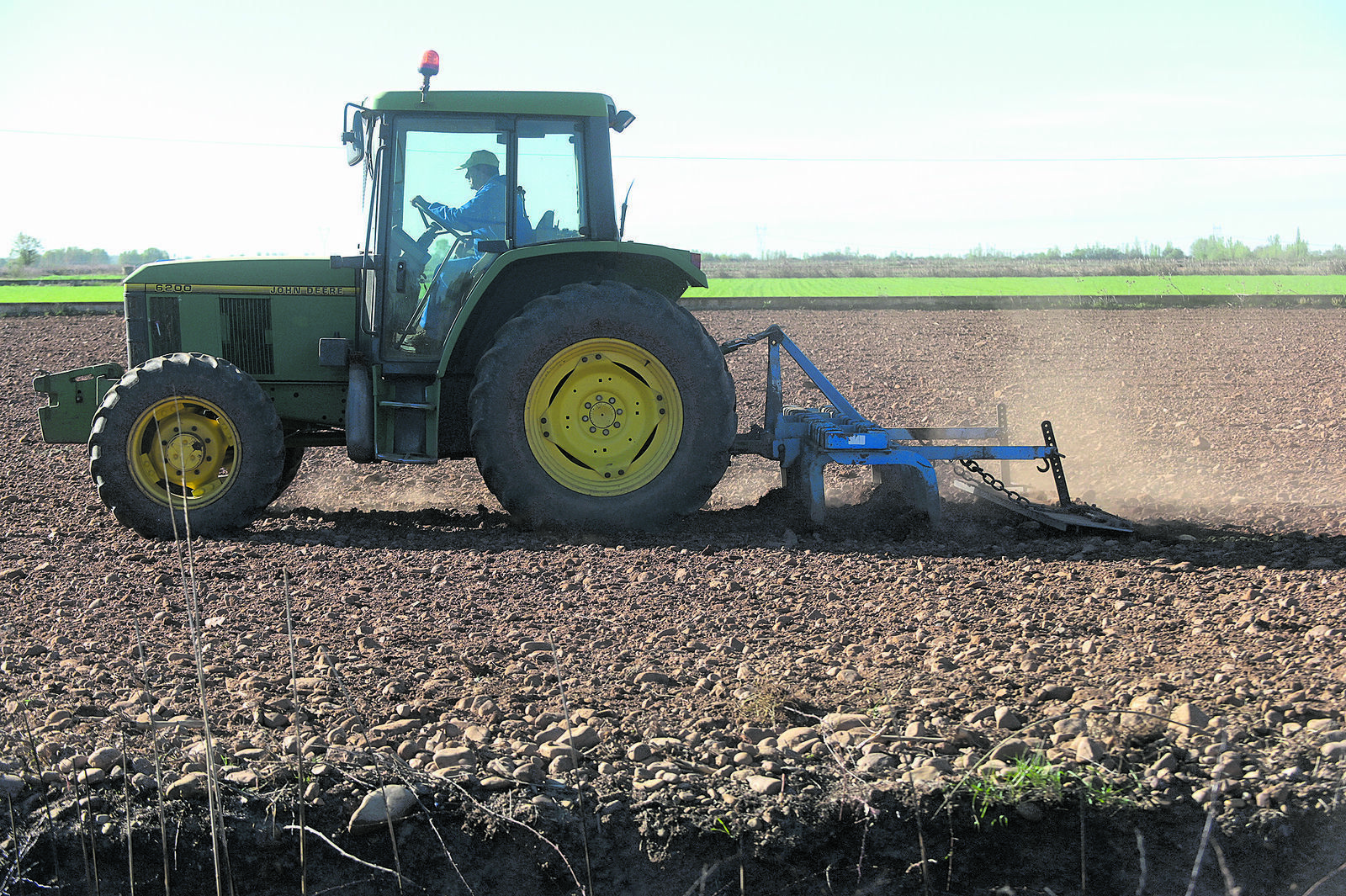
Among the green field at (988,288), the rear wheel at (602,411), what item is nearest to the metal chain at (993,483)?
the rear wheel at (602,411)

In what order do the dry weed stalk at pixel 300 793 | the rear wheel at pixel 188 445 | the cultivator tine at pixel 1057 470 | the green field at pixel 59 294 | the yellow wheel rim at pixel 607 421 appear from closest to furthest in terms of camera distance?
the dry weed stalk at pixel 300 793
the rear wheel at pixel 188 445
the yellow wheel rim at pixel 607 421
the cultivator tine at pixel 1057 470
the green field at pixel 59 294

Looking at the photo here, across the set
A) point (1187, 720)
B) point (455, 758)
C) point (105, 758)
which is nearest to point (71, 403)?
point (105, 758)

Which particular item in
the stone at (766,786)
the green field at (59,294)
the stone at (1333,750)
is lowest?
the stone at (766,786)

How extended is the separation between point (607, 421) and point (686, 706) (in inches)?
110

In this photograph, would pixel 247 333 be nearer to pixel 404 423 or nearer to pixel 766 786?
pixel 404 423

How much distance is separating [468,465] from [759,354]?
635cm

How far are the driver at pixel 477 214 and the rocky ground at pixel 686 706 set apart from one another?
1489 mm

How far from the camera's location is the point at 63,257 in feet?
283

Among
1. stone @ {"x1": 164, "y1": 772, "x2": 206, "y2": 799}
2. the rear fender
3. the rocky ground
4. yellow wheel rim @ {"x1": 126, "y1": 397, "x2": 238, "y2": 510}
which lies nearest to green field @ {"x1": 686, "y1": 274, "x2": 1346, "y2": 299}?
the rear fender

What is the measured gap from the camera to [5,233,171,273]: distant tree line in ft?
193

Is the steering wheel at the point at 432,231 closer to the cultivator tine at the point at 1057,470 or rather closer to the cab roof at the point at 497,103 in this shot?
the cab roof at the point at 497,103

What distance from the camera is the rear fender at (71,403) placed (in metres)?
6.31

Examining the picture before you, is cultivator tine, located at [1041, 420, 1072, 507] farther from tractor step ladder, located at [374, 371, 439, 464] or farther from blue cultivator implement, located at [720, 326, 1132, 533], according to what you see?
tractor step ladder, located at [374, 371, 439, 464]

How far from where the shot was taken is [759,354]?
569 inches
